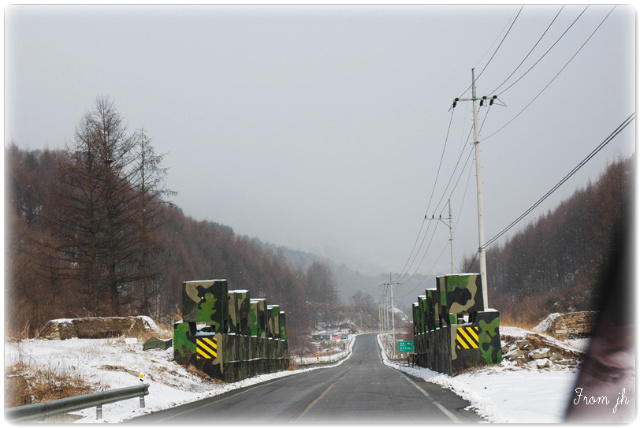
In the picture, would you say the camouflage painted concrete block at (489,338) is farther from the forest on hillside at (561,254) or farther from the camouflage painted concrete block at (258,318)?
the forest on hillside at (561,254)

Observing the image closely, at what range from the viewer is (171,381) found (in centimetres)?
2006

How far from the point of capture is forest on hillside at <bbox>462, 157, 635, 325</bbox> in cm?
7044

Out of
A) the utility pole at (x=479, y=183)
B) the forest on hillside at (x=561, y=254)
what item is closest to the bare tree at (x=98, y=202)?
the utility pole at (x=479, y=183)

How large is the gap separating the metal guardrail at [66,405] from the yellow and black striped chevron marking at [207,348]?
27.8ft

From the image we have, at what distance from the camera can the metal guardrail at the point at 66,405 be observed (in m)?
10.6

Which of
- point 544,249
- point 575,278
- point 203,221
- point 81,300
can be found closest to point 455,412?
point 81,300

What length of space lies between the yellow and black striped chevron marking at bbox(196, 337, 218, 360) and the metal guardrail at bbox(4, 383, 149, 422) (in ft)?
27.8

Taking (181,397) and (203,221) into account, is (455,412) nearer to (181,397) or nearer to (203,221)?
(181,397)

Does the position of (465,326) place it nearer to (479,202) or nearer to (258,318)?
(479,202)

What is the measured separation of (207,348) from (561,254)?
92720mm

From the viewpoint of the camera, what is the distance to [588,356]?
14828 mm

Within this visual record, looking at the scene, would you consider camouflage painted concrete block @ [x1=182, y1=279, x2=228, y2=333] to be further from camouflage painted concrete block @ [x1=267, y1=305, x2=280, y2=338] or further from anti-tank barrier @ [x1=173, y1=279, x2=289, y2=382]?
camouflage painted concrete block @ [x1=267, y1=305, x2=280, y2=338]

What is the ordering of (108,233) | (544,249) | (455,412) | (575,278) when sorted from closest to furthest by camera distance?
(455,412)
(108,233)
(575,278)
(544,249)

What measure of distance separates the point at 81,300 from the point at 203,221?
381 feet
